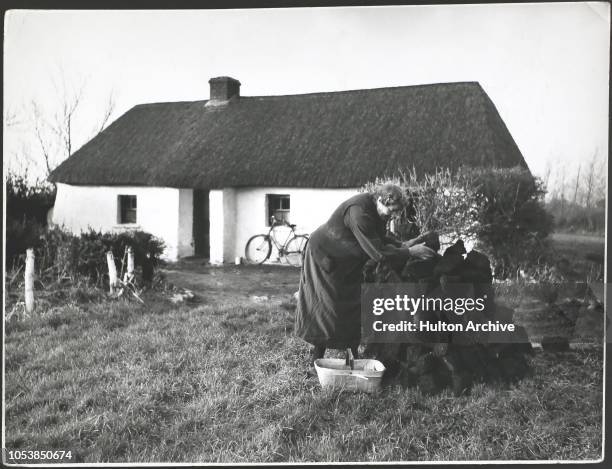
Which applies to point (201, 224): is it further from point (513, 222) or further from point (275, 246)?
point (513, 222)

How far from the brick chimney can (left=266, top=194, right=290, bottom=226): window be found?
0.61m

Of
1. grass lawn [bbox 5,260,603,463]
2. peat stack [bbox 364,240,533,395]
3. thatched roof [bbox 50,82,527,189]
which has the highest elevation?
thatched roof [bbox 50,82,527,189]

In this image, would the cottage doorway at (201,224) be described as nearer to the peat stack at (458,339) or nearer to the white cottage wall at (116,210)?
the white cottage wall at (116,210)

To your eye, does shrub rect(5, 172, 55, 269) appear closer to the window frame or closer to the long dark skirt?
the window frame

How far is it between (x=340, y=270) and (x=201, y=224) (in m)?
0.86

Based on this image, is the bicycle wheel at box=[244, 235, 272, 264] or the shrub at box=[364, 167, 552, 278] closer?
the shrub at box=[364, 167, 552, 278]

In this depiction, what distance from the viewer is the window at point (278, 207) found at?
265 centimetres

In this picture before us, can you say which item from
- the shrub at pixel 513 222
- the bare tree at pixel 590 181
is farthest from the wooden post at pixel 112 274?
the bare tree at pixel 590 181

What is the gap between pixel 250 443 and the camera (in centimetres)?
228

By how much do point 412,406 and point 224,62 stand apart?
2073 millimetres

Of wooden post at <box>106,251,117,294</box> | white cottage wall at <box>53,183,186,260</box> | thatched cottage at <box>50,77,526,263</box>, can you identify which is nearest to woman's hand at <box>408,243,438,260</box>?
thatched cottage at <box>50,77,526,263</box>

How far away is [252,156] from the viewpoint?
114 inches

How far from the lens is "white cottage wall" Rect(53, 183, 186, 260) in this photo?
8.60 feet

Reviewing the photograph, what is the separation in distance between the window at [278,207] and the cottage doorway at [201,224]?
1.19ft
